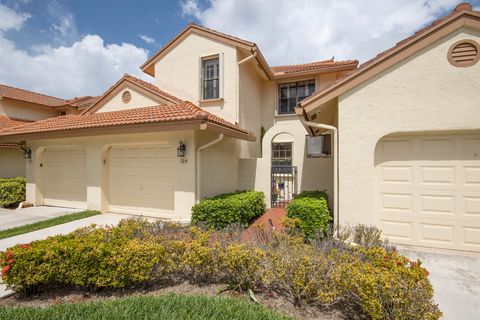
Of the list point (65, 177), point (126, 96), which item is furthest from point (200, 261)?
point (65, 177)

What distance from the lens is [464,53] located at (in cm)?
540

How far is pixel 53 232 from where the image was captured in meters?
7.43

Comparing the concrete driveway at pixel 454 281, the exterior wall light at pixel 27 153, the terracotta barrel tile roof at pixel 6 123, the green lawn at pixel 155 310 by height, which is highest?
the terracotta barrel tile roof at pixel 6 123

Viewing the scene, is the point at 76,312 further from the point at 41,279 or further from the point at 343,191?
the point at 343,191

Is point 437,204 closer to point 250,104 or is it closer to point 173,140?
point 173,140

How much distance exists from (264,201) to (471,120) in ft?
22.7

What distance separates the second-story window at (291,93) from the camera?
1377cm

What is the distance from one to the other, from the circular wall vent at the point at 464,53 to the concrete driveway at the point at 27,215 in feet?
46.7

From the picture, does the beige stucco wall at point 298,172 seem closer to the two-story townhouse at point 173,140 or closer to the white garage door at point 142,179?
the two-story townhouse at point 173,140

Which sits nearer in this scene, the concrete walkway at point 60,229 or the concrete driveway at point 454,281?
the concrete driveway at point 454,281

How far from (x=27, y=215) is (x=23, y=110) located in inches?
536

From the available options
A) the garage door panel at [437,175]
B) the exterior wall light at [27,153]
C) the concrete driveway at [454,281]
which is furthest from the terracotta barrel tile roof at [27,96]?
the concrete driveway at [454,281]

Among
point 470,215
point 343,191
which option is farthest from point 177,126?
point 470,215

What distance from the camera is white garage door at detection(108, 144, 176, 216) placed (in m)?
8.72
